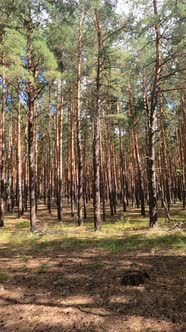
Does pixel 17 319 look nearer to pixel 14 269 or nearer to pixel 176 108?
pixel 14 269

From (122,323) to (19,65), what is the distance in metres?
8.48

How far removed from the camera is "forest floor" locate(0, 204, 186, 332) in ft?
13.4

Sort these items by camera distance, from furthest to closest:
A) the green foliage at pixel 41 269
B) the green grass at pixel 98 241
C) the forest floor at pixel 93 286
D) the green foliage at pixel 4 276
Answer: the green grass at pixel 98 241
the green foliage at pixel 41 269
the green foliage at pixel 4 276
the forest floor at pixel 93 286

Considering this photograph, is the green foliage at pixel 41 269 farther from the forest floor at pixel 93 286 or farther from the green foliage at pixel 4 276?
the green foliage at pixel 4 276

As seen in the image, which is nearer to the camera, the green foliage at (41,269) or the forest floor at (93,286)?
the forest floor at (93,286)

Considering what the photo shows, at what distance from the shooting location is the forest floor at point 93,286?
4.09 m

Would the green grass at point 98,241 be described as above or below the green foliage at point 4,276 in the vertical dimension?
above

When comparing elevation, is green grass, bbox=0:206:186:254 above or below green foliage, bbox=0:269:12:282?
above

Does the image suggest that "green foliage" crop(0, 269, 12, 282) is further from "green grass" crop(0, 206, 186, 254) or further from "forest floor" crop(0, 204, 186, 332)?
"green grass" crop(0, 206, 186, 254)

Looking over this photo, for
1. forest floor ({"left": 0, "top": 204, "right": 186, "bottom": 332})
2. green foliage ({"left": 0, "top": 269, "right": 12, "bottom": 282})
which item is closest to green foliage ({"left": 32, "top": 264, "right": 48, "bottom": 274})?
forest floor ({"left": 0, "top": 204, "right": 186, "bottom": 332})

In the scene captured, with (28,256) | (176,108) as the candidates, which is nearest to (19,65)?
(28,256)

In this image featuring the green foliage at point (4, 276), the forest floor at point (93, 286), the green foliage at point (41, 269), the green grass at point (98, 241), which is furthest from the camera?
the green grass at point (98, 241)

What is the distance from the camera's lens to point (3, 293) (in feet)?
17.6

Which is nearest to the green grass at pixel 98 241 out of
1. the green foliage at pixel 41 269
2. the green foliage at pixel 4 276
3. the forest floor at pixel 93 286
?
the forest floor at pixel 93 286
